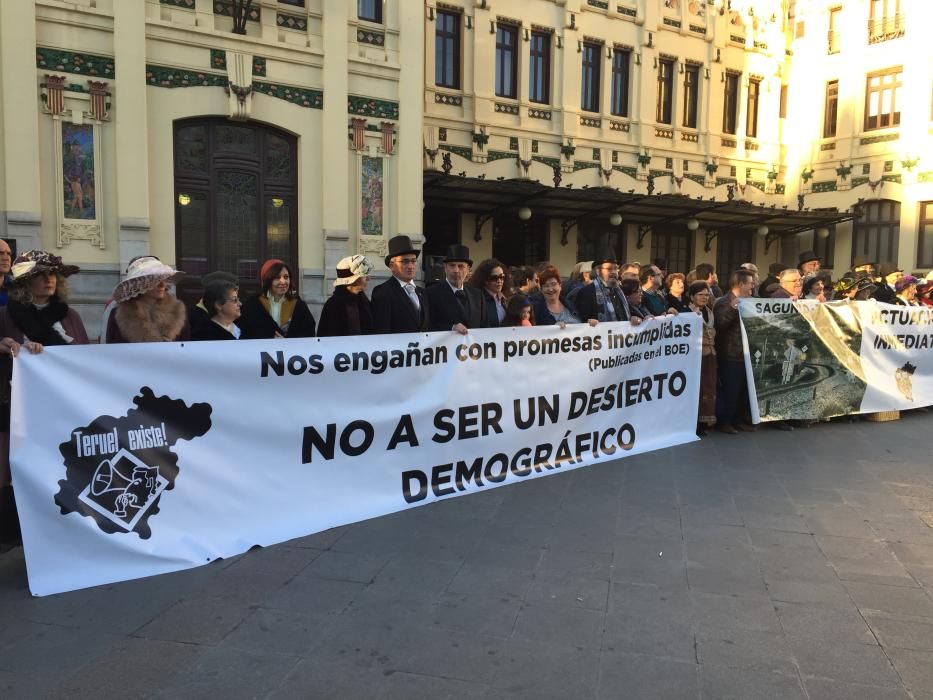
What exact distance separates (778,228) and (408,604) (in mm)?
24107

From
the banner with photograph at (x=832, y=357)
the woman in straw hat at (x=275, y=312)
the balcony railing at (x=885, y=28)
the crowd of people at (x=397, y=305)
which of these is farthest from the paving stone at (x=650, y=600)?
the balcony railing at (x=885, y=28)

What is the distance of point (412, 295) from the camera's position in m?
5.96

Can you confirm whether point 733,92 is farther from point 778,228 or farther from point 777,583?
point 777,583

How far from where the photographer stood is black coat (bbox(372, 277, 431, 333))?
5.86 metres

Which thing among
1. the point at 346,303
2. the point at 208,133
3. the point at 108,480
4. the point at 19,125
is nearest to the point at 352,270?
the point at 346,303

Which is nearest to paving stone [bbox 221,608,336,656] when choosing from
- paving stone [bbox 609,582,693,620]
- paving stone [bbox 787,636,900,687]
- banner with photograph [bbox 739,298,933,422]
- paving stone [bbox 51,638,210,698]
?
paving stone [bbox 51,638,210,698]

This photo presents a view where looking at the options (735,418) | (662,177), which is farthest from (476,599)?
(662,177)

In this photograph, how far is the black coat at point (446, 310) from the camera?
6.17 metres

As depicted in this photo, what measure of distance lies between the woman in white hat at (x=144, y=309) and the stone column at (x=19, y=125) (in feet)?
30.6

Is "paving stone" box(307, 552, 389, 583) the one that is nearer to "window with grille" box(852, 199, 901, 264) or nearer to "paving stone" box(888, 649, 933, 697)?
"paving stone" box(888, 649, 933, 697)

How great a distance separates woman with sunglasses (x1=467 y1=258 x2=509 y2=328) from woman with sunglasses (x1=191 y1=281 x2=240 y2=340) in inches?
89.4

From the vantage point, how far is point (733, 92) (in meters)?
24.5

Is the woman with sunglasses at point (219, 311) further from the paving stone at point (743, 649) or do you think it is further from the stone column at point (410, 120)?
the stone column at point (410, 120)

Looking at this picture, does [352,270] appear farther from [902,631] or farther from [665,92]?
[665,92]
